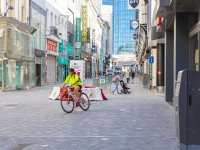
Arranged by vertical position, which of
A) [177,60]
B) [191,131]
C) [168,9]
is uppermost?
[168,9]

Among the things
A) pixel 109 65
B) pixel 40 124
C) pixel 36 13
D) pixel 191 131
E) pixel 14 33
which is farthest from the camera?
pixel 109 65

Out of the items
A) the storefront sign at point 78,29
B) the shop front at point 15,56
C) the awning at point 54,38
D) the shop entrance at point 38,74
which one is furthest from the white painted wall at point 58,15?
the shop front at point 15,56

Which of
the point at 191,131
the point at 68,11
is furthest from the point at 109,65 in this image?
the point at 191,131

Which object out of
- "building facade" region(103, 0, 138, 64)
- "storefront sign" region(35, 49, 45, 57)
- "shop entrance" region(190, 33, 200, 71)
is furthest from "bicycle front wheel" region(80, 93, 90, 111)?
"building facade" region(103, 0, 138, 64)

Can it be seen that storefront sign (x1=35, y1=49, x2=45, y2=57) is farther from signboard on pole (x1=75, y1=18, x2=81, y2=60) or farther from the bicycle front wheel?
the bicycle front wheel

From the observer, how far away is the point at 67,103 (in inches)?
610

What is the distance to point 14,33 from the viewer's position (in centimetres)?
3256

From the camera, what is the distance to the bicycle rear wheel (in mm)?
15383

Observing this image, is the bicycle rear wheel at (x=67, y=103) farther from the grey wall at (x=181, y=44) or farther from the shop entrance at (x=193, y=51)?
the shop entrance at (x=193, y=51)

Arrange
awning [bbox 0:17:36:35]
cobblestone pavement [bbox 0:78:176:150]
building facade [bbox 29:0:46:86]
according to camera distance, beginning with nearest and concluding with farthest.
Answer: cobblestone pavement [bbox 0:78:176:150] < awning [bbox 0:17:36:35] < building facade [bbox 29:0:46:86]

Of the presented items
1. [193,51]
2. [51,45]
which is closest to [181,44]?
[193,51]

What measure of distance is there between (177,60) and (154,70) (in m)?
16.1

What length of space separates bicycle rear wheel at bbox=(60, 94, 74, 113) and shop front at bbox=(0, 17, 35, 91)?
16.8 metres

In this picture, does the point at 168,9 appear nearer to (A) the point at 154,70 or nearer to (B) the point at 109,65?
(A) the point at 154,70
